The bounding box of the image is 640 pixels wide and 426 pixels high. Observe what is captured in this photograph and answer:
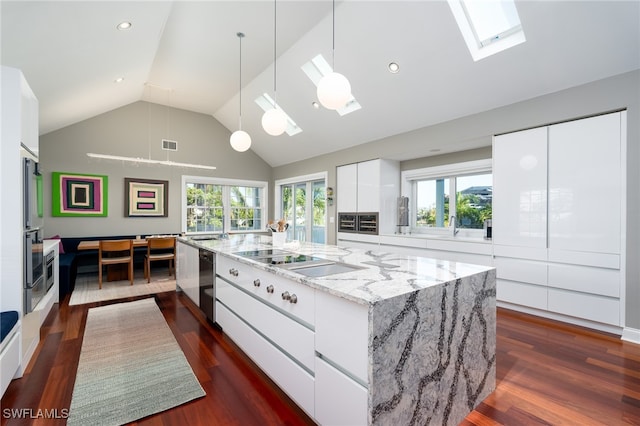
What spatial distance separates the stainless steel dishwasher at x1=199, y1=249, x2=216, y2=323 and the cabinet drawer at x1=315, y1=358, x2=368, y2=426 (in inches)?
72.6

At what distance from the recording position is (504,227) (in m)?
3.67

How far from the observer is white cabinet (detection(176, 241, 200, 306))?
11.7 ft

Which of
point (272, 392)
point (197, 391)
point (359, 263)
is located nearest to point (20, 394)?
point (197, 391)

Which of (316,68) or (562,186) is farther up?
(316,68)

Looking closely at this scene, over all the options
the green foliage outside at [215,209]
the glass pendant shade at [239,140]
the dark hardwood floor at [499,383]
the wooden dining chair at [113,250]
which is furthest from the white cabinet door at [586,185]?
the green foliage outside at [215,209]

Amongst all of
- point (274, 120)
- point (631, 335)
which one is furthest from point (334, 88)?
point (631, 335)

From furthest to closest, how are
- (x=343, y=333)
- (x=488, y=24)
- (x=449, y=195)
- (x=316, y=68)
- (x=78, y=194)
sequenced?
(x=78, y=194) → (x=449, y=195) → (x=316, y=68) → (x=488, y=24) → (x=343, y=333)

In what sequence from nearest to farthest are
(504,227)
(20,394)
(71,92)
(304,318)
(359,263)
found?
(304,318) < (20,394) < (359,263) < (504,227) < (71,92)

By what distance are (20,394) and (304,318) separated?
202 cm

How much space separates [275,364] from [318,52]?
12.8 ft

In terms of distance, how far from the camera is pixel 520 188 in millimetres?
3520

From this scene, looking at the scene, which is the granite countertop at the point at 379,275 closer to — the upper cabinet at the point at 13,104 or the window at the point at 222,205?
the upper cabinet at the point at 13,104

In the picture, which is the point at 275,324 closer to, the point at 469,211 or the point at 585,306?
the point at 585,306

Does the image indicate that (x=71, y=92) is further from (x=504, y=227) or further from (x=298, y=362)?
(x=504, y=227)
